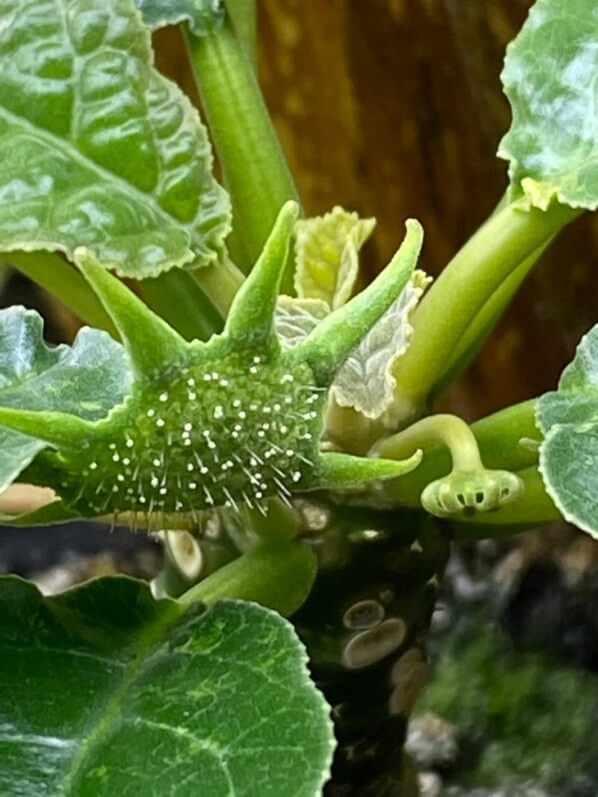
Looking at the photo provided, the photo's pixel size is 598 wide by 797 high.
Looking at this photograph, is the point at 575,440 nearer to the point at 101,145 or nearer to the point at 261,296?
the point at 261,296

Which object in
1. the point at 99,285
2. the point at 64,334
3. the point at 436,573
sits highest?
the point at 99,285

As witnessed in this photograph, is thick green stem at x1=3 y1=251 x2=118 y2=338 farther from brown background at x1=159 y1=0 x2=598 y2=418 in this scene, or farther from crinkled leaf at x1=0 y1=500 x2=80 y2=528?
brown background at x1=159 y1=0 x2=598 y2=418

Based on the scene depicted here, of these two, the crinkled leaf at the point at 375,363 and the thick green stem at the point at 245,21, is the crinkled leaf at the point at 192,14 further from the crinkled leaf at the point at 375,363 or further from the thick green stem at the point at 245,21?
the crinkled leaf at the point at 375,363

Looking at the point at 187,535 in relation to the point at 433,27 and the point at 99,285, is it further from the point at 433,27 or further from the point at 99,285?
the point at 433,27

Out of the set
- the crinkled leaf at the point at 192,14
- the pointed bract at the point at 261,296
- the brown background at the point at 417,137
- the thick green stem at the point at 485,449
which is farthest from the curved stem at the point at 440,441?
the brown background at the point at 417,137

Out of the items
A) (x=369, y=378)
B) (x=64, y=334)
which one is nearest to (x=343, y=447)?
(x=369, y=378)
